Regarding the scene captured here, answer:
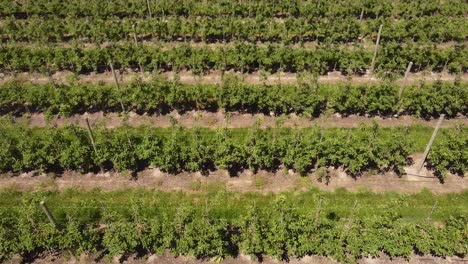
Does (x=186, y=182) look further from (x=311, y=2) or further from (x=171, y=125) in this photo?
(x=311, y=2)

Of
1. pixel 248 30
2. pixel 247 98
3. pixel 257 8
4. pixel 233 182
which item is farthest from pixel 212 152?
pixel 257 8

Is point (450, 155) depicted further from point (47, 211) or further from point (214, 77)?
point (47, 211)

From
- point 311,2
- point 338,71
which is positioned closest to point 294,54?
point 338,71

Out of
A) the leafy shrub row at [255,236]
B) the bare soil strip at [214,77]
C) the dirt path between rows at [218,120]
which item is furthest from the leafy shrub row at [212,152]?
the bare soil strip at [214,77]

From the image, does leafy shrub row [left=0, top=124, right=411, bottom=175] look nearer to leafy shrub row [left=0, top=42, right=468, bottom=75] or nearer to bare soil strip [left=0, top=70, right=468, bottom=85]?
bare soil strip [left=0, top=70, right=468, bottom=85]

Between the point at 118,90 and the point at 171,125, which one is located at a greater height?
the point at 118,90

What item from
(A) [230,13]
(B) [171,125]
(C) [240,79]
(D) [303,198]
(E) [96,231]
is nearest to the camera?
(E) [96,231]
